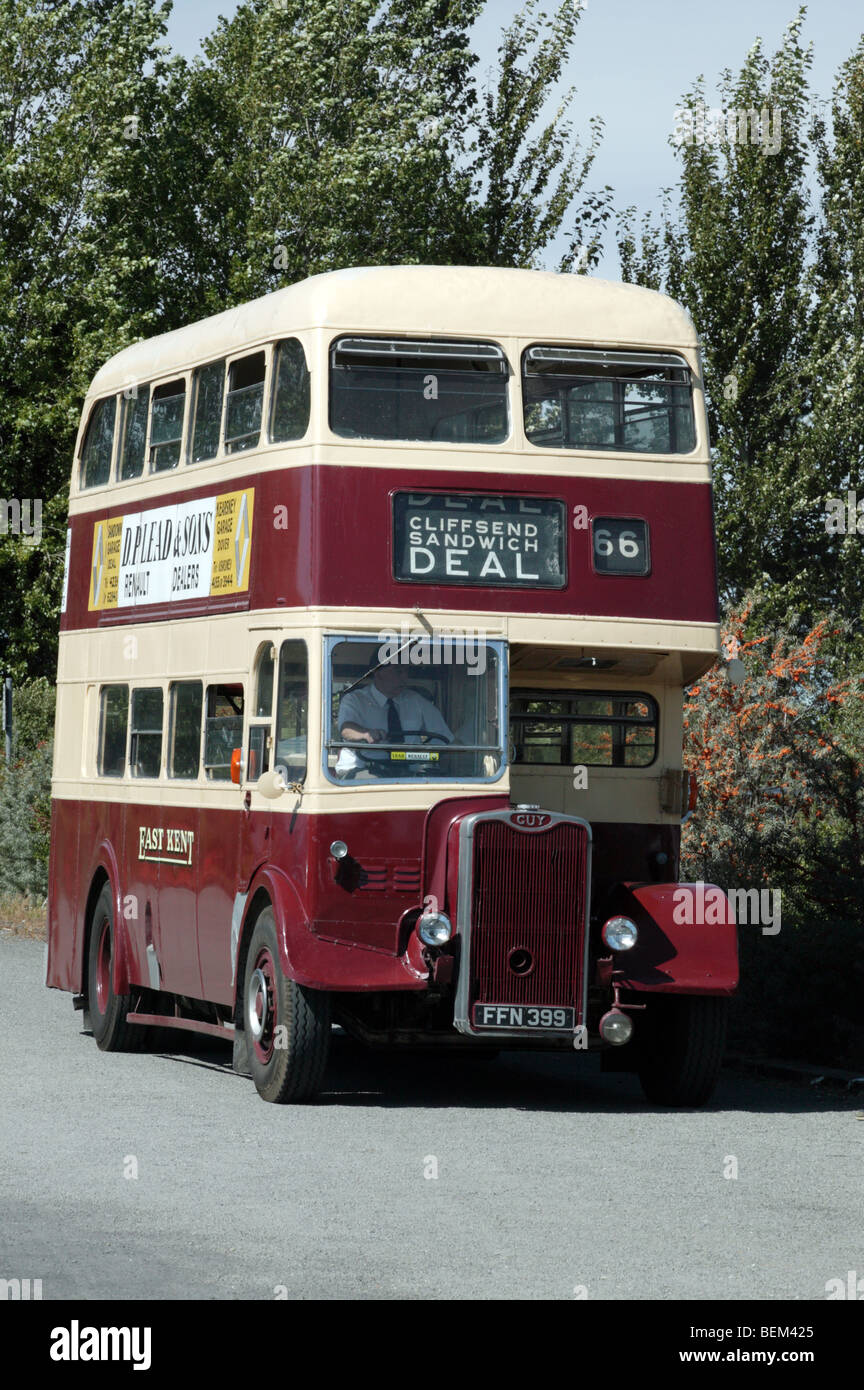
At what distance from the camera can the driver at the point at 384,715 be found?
13.7 metres

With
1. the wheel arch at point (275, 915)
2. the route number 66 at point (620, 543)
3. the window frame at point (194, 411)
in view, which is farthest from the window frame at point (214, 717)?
the route number 66 at point (620, 543)

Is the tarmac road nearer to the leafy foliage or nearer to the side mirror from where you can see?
the leafy foliage

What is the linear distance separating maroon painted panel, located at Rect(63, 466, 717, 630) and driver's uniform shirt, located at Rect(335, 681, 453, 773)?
1.79 feet

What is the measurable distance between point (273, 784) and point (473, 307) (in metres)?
3.15

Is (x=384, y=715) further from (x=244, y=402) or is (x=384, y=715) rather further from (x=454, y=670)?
(x=244, y=402)

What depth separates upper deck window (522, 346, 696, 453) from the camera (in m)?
14.3

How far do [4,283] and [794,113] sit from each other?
1246 centimetres

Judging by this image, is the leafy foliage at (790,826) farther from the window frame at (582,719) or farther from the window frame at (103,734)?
the window frame at (103,734)

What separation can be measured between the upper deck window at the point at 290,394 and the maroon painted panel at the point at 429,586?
0.90ft

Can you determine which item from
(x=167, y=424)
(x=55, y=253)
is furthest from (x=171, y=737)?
(x=55, y=253)

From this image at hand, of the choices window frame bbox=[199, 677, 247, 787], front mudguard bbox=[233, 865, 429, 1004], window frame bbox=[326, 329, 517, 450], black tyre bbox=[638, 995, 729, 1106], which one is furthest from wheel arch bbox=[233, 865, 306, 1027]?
window frame bbox=[326, 329, 517, 450]

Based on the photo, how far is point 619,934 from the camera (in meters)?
13.6

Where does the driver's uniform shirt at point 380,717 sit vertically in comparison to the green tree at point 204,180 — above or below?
below

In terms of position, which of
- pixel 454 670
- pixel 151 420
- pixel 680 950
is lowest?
pixel 680 950
